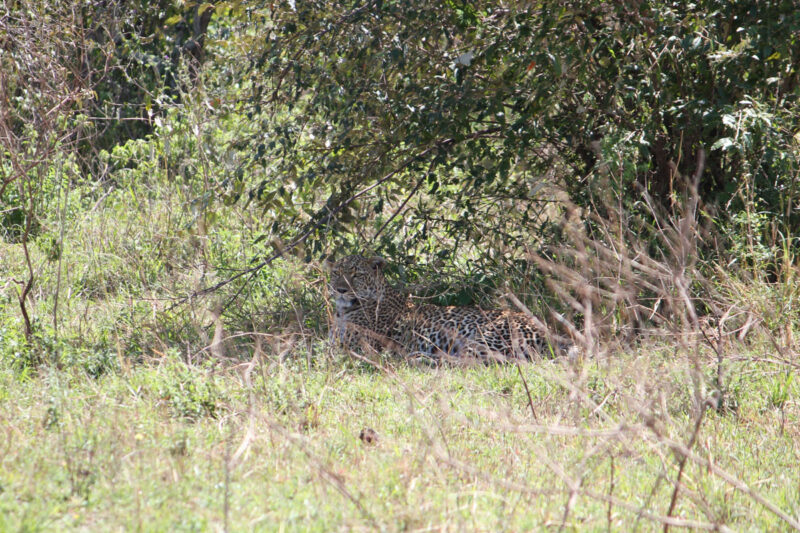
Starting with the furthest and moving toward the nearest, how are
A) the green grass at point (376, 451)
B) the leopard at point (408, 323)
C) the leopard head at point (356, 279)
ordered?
the leopard head at point (356, 279)
the leopard at point (408, 323)
the green grass at point (376, 451)

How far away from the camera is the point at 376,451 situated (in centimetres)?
421

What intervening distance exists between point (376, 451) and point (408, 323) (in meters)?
3.07

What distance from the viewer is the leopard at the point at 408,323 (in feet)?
22.0

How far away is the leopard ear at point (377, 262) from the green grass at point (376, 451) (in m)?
1.78

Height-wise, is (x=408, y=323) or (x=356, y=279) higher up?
(x=356, y=279)

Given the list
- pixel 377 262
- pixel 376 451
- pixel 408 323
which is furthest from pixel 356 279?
pixel 376 451

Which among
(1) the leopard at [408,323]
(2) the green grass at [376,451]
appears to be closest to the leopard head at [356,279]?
(1) the leopard at [408,323]

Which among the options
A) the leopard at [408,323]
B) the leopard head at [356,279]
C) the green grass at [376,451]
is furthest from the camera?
the leopard head at [356,279]

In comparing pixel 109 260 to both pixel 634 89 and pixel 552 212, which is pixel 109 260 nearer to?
pixel 552 212

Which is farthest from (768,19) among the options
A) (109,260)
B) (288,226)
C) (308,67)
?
(109,260)

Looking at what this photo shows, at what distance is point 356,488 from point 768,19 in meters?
4.48

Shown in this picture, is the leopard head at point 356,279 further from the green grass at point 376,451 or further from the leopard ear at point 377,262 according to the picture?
the green grass at point 376,451

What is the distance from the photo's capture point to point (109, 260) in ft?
26.6

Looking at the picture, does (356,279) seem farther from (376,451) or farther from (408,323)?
(376,451)
